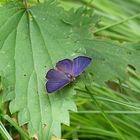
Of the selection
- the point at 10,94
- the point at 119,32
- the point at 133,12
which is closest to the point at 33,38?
the point at 10,94

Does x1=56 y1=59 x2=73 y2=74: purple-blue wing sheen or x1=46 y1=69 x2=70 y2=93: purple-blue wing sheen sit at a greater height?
x1=56 y1=59 x2=73 y2=74: purple-blue wing sheen

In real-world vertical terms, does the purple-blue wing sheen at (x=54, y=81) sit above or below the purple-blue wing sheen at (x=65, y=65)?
below

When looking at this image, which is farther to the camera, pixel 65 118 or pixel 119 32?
pixel 119 32

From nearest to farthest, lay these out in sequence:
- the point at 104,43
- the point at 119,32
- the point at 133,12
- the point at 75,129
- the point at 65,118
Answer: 1. the point at 65,118
2. the point at 104,43
3. the point at 75,129
4. the point at 119,32
5. the point at 133,12

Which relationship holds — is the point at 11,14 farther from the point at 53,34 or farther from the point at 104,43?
the point at 104,43
